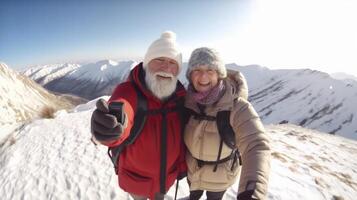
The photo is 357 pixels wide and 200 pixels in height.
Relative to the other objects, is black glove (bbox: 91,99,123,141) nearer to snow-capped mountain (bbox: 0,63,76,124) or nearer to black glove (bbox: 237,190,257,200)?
black glove (bbox: 237,190,257,200)

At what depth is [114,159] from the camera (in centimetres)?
387

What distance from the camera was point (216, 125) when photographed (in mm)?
3396

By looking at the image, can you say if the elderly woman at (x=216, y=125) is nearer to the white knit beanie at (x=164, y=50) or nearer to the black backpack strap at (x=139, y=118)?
the white knit beanie at (x=164, y=50)

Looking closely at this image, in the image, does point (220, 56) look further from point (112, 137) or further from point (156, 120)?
point (112, 137)

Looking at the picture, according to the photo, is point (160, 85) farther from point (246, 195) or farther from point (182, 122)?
point (246, 195)

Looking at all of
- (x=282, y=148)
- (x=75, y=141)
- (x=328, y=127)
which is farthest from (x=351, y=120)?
(x=75, y=141)

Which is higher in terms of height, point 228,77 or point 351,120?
point 228,77

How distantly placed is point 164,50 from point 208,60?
2.25 feet

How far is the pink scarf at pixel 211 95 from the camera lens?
11.3 feet

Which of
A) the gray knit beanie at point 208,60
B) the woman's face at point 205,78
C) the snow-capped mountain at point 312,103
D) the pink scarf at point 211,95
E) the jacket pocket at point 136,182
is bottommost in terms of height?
the snow-capped mountain at point 312,103

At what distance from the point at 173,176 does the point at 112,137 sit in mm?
1729

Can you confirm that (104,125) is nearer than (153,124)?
Yes

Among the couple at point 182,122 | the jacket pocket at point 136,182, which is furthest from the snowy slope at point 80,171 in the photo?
the couple at point 182,122

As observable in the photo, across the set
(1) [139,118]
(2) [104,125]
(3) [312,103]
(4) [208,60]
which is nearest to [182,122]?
(1) [139,118]
